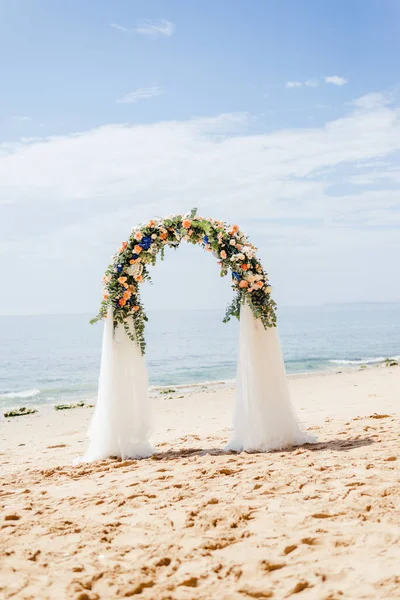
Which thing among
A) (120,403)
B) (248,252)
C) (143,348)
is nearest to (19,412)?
(120,403)

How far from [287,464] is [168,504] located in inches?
63.9

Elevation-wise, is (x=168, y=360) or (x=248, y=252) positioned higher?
(x=248, y=252)

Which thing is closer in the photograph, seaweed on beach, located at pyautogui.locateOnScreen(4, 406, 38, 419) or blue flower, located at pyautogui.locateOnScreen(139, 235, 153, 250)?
blue flower, located at pyautogui.locateOnScreen(139, 235, 153, 250)

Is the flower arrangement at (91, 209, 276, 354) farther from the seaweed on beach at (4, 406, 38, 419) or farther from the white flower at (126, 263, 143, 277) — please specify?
the seaweed on beach at (4, 406, 38, 419)

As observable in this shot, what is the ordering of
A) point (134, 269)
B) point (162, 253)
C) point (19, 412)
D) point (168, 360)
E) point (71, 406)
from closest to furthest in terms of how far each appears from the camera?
point (134, 269)
point (162, 253)
point (19, 412)
point (71, 406)
point (168, 360)

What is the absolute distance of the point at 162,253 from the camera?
7789 mm

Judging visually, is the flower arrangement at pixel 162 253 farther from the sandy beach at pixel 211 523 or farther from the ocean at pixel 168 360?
the ocean at pixel 168 360

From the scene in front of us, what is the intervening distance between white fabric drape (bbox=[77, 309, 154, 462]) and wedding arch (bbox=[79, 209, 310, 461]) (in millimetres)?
13

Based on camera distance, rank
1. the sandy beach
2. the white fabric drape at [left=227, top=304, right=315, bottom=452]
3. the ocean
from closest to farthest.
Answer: the sandy beach, the white fabric drape at [left=227, top=304, right=315, bottom=452], the ocean

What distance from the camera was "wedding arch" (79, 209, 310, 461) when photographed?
7.25 meters

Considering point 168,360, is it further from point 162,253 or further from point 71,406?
point 162,253

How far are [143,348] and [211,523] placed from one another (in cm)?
332

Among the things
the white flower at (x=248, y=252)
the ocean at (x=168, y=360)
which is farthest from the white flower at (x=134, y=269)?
the ocean at (x=168, y=360)

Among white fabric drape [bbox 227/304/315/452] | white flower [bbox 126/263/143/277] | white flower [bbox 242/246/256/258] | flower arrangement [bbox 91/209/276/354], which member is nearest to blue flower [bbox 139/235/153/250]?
flower arrangement [bbox 91/209/276/354]
